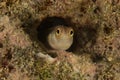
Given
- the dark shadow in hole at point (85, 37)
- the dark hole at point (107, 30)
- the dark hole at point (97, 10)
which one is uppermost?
the dark hole at point (97, 10)

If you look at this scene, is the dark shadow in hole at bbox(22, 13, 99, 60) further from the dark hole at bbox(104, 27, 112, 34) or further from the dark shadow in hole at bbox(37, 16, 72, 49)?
the dark hole at bbox(104, 27, 112, 34)

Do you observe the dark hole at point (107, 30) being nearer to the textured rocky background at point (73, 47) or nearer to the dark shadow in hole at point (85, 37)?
the textured rocky background at point (73, 47)

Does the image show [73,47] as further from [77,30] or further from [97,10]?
[97,10]

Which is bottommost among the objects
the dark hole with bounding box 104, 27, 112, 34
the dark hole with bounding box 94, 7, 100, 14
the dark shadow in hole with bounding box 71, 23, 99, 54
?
the dark shadow in hole with bounding box 71, 23, 99, 54

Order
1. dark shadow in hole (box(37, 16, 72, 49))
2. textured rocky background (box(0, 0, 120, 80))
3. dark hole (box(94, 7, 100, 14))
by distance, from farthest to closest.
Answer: dark shadow in hole (box(37, 16, 72, 49)), dark hole (box(94, 7, 100, 14)), textured rocky background (box(0, 0, 120, 80))

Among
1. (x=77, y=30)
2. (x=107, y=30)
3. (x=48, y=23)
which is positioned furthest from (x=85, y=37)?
(x=48, y=23)

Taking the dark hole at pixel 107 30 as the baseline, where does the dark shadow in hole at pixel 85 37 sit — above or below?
below

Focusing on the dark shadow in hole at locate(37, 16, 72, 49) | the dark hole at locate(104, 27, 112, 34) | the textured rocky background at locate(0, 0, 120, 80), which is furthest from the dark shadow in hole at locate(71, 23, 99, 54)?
the dark shadow in hole at locate(37, 16, 72, 49)

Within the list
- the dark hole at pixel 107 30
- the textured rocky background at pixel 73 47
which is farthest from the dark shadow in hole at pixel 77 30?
the dark hole at pixel 107 30

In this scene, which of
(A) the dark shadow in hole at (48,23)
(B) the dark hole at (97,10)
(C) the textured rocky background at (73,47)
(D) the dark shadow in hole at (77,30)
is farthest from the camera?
(A) the dark shadow in hole at (48,23)
